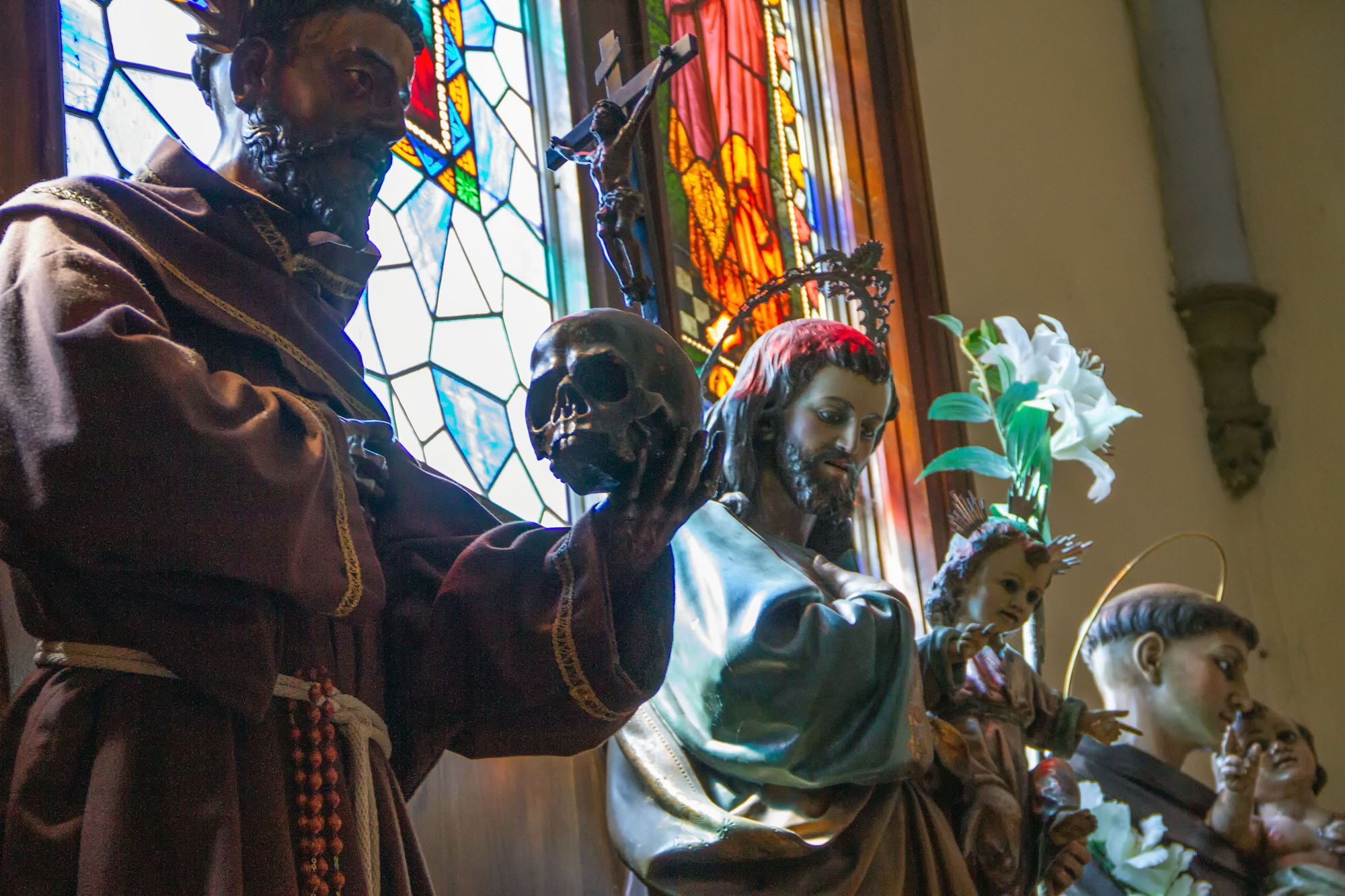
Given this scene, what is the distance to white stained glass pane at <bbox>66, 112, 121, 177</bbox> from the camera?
239 cm

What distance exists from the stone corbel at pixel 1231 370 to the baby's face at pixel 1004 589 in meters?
3.61

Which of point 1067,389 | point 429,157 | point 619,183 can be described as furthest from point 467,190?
point 1067,389

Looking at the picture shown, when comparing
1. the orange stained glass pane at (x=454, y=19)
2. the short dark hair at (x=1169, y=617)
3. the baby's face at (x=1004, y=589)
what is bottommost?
the short dark hair at (x=1169, y=617)

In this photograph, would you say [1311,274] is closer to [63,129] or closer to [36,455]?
[63,129]

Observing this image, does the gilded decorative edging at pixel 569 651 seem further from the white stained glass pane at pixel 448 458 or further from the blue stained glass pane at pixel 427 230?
the blue stained glass pane at pixel 427 230

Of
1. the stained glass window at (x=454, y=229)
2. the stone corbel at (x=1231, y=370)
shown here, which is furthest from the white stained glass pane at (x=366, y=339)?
the stone corbel at (x=1231, y=370)

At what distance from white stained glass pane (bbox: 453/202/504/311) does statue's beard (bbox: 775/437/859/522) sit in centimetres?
85

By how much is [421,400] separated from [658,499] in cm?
162

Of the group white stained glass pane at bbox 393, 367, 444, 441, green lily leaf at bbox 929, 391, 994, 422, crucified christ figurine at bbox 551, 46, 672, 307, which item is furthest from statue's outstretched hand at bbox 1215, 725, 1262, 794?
white stained glass pane at bbox 393, 367, 444, 441

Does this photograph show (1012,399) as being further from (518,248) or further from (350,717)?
(350,717)

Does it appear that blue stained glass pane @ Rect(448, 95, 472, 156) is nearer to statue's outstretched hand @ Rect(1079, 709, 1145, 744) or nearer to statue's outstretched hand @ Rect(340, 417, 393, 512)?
statue's outstretched hand @ Rect(1079, 709, 1145, 744)

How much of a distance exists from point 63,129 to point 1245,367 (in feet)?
16.6

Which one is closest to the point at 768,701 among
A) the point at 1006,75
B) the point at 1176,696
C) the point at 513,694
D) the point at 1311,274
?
the point at 513,694

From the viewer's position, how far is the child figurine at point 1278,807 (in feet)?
11.1
